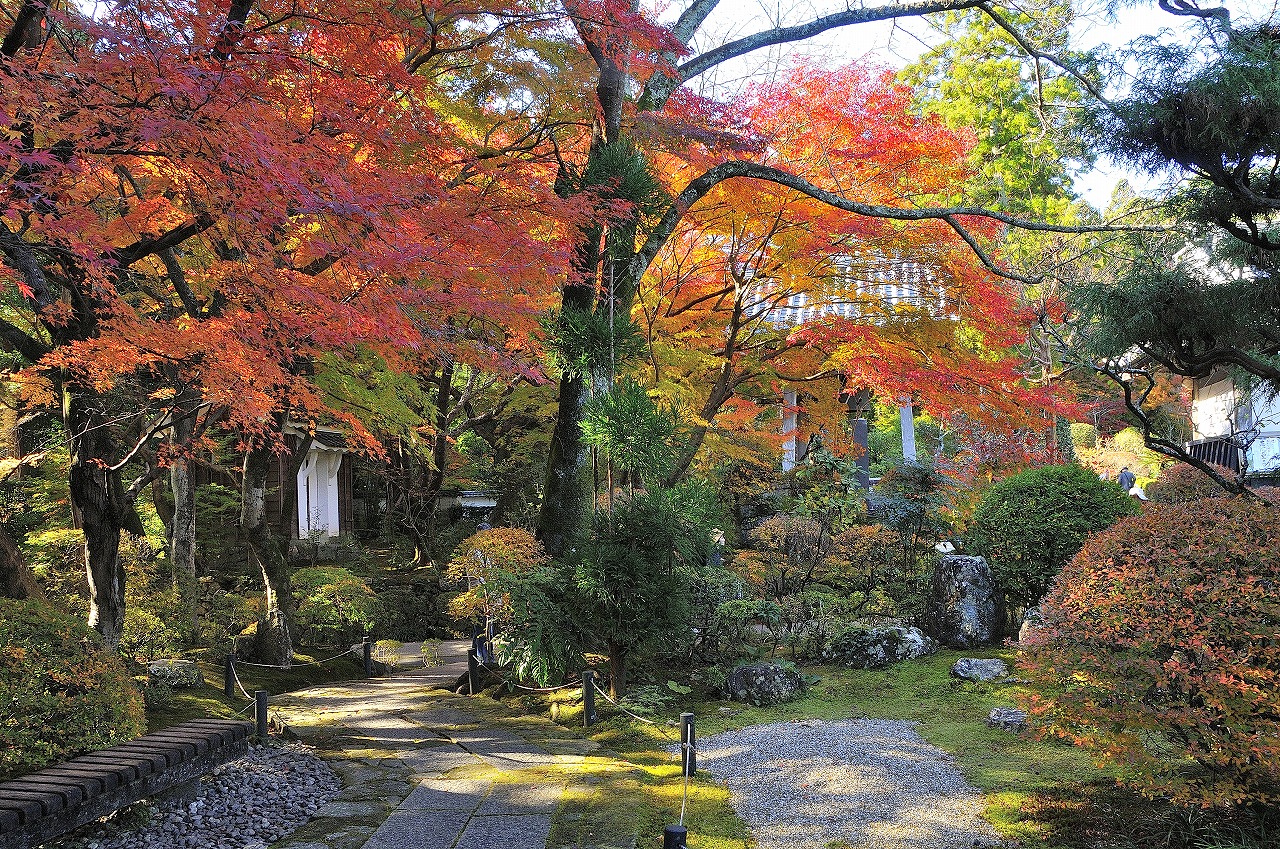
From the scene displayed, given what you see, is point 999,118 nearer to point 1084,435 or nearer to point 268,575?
point 1084,435

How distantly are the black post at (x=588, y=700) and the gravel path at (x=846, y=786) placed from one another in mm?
1166

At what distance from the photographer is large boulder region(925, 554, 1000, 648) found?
373 inches

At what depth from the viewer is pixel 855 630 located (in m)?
9.52

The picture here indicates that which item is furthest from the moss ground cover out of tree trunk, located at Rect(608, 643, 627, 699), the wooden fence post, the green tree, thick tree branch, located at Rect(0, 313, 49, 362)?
the green tree

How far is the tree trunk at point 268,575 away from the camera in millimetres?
10969

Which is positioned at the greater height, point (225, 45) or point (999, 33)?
point (999, 33)

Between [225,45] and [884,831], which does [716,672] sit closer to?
[884,831]

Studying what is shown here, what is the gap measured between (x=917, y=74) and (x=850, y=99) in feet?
44.8

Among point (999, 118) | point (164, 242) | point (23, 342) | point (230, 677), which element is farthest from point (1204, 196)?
point (999, 118)

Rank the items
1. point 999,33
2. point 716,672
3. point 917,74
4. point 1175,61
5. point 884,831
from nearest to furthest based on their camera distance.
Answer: point 884,831 < point 1175,61 < point 716,672 < point 999,33 < point 917,74

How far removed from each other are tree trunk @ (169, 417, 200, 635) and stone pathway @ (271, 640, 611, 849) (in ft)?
5.76

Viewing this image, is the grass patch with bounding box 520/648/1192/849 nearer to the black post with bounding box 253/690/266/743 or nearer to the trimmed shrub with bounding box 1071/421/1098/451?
the black post with bounding box 253/690/266/743

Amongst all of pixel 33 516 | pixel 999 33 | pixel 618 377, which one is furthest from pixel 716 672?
pixel 999 33

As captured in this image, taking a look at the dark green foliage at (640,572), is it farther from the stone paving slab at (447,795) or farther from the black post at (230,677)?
the black post at (230,677)
